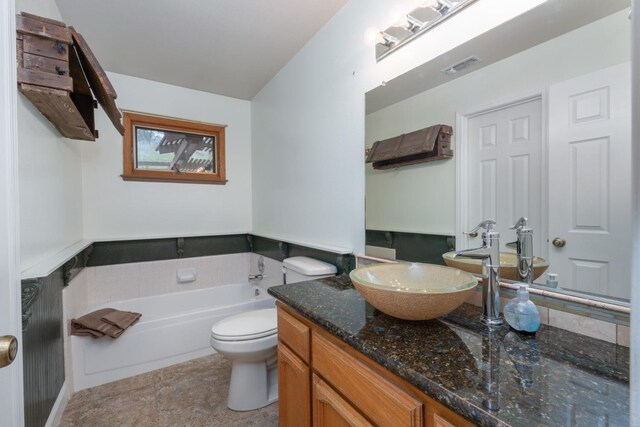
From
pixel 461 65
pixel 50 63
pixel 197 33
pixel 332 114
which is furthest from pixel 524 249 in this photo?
pixel 197 33

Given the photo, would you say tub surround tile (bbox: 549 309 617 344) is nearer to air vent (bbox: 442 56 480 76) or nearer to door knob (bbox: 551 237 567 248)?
door knob (bbox: 551 237 567 248)

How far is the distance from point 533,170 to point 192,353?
2638 mm

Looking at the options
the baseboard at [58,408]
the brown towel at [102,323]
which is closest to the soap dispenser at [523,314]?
the baseboard at [58,408]

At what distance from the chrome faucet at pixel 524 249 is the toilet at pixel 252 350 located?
1059 millimetres

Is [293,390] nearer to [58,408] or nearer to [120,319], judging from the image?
[58,408]

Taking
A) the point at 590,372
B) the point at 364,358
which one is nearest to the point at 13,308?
the point at 364,358

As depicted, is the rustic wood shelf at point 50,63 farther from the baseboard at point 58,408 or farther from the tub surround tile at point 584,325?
the tub surround tile at point 584,325

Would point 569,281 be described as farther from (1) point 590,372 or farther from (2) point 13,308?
(2) point 13,308

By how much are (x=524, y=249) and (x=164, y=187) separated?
294cm

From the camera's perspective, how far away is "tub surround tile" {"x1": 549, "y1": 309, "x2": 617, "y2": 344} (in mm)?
816

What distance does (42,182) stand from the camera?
1.55 meters

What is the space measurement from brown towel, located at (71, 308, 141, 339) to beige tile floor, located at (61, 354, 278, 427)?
39 centimetres

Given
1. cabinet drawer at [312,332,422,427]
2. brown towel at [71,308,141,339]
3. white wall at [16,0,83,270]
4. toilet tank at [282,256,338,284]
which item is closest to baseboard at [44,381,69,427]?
brown towel at [71,308,141,339]

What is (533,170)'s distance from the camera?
1003 millimetres
